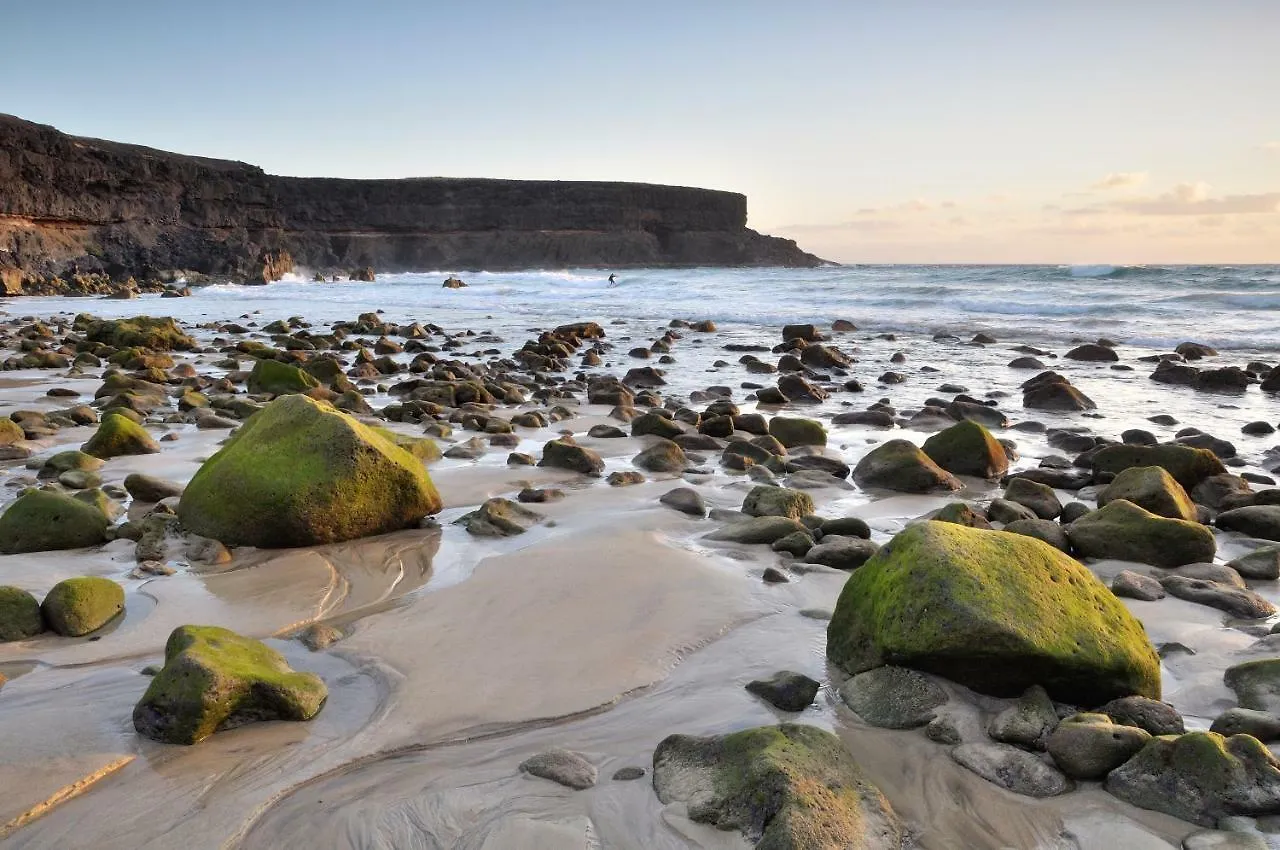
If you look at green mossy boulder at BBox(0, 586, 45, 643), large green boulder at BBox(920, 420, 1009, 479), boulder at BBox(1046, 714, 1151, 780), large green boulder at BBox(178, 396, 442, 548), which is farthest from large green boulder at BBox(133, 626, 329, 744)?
large green boulder at BBox(920, 420, 1009, 479)

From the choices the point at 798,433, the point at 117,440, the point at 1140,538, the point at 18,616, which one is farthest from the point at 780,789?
the point at 117,440

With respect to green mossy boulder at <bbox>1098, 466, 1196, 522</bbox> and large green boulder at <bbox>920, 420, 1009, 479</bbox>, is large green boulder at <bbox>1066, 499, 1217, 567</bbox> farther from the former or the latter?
large green boulder at <bbox>920, 420, 1009, 479</bbox>

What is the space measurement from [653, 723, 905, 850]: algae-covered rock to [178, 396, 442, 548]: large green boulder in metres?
2.25

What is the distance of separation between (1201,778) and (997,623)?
0.60m

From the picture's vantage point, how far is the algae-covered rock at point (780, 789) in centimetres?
202

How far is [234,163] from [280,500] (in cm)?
6171

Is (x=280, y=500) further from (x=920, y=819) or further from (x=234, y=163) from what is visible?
(x=234, y=163)

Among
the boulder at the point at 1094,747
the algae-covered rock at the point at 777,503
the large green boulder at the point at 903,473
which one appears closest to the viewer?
the boulder at the point at 1094,747

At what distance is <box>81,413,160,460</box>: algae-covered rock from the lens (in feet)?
18.7

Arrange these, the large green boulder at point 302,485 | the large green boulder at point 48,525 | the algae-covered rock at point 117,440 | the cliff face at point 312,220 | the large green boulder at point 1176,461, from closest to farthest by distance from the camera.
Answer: the large green boulder at point 48,525 → the large green boulder at point 302,485 → the large green boulder at point 1176,461 → the algae-covered rock at point 117,440 → the cliff face at point 312,220

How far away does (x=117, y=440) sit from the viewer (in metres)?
5.74

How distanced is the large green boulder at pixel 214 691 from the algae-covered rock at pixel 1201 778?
212cm

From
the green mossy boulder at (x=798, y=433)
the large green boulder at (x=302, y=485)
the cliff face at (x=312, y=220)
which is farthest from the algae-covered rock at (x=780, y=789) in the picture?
the cliff face at (x=312, y=220)

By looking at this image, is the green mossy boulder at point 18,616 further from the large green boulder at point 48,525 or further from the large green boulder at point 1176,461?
the large green boulder at point 1176,461
